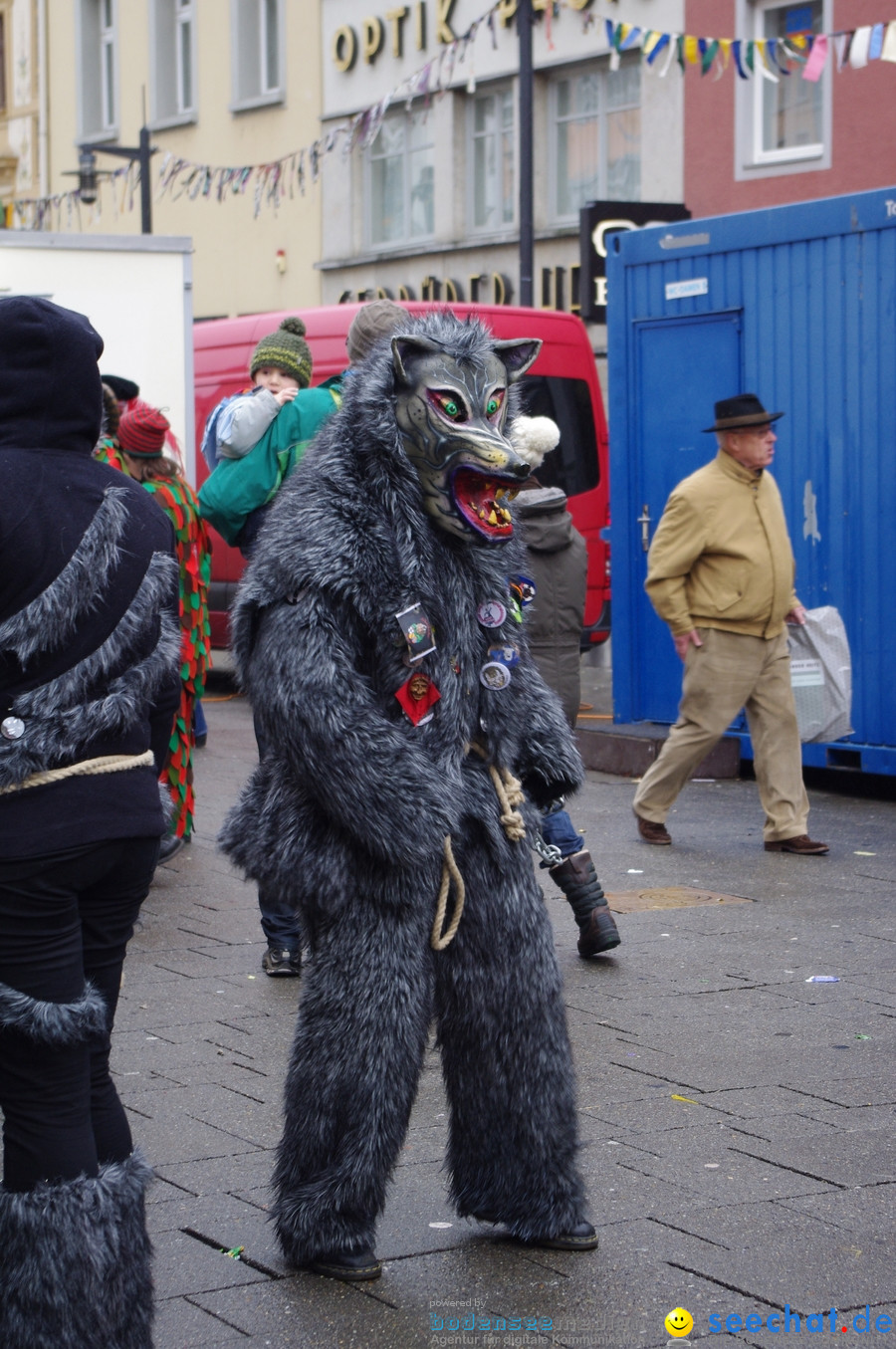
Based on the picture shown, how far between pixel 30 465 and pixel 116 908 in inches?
30.4

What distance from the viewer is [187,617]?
812cm

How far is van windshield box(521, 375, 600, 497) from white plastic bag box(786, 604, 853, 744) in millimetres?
4911

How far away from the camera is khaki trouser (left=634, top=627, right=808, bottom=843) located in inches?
328

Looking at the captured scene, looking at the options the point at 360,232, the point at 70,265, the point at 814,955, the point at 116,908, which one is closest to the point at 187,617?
→ the point at 814,955

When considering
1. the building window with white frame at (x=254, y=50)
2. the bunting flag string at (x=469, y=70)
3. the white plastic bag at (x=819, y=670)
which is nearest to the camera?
the white plastic bag at (x=819, y=670)

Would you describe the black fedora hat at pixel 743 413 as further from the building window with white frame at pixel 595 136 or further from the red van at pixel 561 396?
the building window with white frame at pixel 595 136

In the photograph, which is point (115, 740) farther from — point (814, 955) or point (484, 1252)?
point (814, 955)

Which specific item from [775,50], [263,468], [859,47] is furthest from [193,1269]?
[775,50]

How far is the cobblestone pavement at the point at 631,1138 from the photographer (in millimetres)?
3555

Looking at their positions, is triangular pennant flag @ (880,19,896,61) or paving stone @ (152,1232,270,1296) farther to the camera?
triangular pennant flag @ (880,19,896,61)

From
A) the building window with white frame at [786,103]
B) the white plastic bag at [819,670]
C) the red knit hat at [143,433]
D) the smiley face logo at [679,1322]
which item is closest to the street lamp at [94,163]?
the building window with white frame at [786,103]

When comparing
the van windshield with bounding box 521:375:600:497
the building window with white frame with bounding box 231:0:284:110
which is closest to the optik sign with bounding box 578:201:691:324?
the van windshield with bounding box 521:375:600:497

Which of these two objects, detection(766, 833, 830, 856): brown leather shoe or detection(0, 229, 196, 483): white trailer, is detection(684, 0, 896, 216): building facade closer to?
detection(0, 229, 196, 483): white trailer

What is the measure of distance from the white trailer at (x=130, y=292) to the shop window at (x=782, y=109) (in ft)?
27.4
